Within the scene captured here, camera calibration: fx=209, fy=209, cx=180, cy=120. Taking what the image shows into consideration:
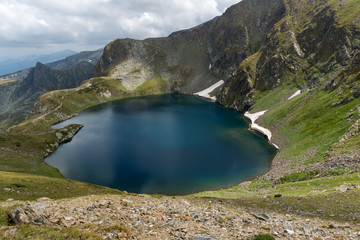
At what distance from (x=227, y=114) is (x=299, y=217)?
393ft

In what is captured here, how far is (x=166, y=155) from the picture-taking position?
7512 centimetres

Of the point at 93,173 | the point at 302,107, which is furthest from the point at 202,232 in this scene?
the point at 302,107

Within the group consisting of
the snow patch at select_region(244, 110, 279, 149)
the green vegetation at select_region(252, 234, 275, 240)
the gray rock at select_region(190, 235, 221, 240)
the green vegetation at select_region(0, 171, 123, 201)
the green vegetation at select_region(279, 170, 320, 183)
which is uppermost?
the green vegetation at select_region(0, 171, 123, 201)

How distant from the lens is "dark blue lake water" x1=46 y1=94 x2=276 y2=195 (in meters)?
59.7

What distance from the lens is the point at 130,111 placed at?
16262cm

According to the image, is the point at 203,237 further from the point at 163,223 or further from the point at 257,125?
the point at 257,125

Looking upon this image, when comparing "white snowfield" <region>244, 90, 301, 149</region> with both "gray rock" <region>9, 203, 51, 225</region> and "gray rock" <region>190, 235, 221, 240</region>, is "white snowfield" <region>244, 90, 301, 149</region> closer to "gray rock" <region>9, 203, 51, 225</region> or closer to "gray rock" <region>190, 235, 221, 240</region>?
"gray rock" <region>190, 235, 221, 240</region>

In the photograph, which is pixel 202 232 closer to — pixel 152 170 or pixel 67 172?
pixel 152 170

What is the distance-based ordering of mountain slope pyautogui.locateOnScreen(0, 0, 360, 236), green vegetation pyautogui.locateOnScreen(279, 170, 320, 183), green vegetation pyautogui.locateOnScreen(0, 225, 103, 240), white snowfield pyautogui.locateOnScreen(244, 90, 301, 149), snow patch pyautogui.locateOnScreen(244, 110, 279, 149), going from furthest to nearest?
white snowfield pyautogui.locateOnScreen(244, 90, 301, 149)
snow patch pyautogui.locateOnScreen(244, 110, 279, 149)
green vegetation pyautogui.locateOnScreen(279, 170, 320, 183)
mountain slope pyautogui.locateOnScreen(0, 0, 360, 236)
green vegetation pyautogui.locateOnScreen(0, 225, 103, 240)

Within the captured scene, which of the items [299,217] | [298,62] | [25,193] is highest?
[298,62]

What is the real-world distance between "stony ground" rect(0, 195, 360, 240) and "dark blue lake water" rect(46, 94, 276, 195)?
33428 mm

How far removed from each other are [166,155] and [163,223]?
5633 centimetres

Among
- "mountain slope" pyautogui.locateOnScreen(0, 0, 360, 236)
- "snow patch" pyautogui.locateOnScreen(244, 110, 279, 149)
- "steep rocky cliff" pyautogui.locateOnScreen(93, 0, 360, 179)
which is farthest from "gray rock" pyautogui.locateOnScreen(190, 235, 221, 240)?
"snow patch" pyautogui.locateOnScreen(244, 110, 279, 149)

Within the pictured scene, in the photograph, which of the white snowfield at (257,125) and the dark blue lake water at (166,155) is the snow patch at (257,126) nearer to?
the white snowfield at (257,125)
